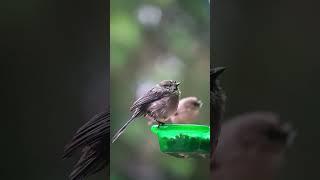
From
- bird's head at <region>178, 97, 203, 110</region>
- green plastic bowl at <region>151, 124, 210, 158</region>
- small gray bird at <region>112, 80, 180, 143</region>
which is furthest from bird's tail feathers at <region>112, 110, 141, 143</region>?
bird's head at <region>178, 97, 203, 110</region>

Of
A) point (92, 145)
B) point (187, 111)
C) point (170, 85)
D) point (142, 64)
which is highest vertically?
point (142, 64)

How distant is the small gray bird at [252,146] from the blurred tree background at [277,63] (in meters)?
0.04

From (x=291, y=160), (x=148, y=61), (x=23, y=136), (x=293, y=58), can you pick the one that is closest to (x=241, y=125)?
(x=291, y=160)

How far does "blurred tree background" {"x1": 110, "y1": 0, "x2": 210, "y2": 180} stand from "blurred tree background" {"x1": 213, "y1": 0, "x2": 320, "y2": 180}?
214 mm

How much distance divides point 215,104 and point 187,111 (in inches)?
5.9

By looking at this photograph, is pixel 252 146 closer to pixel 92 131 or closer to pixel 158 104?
pixel 158 104

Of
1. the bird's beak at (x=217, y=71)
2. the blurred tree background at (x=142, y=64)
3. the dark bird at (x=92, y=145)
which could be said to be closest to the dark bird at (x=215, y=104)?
the bird's beak at (x=217, y=71)

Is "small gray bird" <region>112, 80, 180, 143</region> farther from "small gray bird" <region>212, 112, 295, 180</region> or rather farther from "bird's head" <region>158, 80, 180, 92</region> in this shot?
"small gray bird" <region>212, 112, 295, 180</region>

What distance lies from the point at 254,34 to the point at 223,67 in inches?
8.4

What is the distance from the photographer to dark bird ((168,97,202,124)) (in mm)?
1837

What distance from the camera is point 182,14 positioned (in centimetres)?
189

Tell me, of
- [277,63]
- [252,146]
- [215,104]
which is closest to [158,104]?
[215,104]

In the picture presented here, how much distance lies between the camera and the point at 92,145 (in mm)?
1923

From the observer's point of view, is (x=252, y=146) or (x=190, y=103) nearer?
(x=252, y=146)
